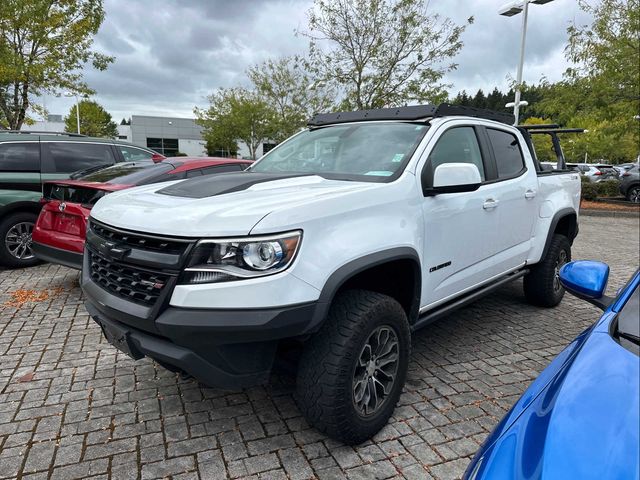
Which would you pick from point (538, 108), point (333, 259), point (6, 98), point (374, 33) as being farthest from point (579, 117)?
point (6, 98)

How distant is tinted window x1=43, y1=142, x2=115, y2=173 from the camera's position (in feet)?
21.4

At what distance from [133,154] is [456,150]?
569 centimetres

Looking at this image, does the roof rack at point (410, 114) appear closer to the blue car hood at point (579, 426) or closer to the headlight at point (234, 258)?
the headlight at point (234, 258)

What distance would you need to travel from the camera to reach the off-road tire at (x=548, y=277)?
4719 millimetres

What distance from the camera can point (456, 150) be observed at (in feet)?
11.3

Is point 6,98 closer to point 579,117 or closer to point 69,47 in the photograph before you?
point 69,47

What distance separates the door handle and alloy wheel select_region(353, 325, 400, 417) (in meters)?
1.42

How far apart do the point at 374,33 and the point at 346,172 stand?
11169 millimetres

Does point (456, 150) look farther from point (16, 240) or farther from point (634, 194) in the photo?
point (634, 194)

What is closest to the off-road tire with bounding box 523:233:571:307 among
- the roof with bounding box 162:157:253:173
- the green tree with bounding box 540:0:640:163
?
the roof with bounding box 162:157:253:173

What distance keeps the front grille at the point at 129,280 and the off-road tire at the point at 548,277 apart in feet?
Result: 12.8

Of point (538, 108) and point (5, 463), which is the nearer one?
point (5, 463)

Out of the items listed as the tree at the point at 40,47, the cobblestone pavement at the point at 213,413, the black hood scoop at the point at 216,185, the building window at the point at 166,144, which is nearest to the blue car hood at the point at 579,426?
the cobblestone pavement at the point at 213,413

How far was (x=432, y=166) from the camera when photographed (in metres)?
3.05
